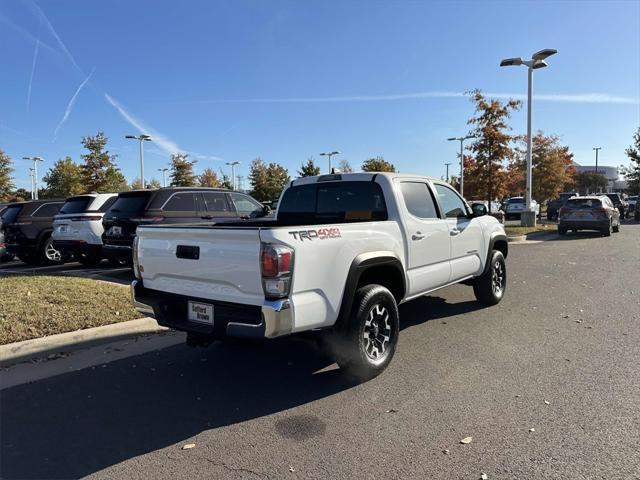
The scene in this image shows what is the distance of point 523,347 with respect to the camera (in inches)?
206

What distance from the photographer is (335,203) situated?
5617 millimetres

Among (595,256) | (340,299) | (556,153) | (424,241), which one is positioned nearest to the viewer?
(340,299)

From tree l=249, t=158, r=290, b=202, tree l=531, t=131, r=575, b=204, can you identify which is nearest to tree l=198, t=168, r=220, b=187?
tree l=249, t=158, r=290, b=202

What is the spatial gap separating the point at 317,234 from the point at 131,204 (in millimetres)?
6625

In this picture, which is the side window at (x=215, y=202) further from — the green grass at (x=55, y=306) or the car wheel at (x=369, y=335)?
the car wheel at (x=369, y=335)

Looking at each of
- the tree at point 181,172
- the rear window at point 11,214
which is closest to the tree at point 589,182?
the tree at point 181,172

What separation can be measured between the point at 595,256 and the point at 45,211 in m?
14.6

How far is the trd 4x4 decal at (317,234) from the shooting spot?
364cm

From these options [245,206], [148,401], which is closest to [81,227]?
[245,206]

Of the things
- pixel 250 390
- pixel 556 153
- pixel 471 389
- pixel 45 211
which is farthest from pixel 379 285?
pixel 556 153

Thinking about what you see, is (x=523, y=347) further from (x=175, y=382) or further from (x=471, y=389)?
(x=175, y=382)

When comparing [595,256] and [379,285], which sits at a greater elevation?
[379,285]

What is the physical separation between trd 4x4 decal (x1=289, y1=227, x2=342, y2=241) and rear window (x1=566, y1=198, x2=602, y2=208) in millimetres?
18320

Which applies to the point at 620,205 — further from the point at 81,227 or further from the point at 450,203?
the point at 81,227
